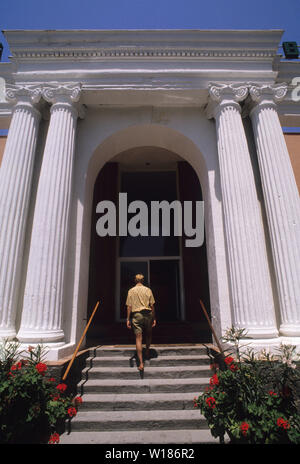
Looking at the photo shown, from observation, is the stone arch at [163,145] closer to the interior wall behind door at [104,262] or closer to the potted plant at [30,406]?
the potted plant at [30,406]

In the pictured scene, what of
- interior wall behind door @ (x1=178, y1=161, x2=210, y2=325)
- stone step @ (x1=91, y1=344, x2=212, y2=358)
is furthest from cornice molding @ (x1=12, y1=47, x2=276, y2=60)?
stone step @ (x1=91, y1=344, x2=212, y2=358)

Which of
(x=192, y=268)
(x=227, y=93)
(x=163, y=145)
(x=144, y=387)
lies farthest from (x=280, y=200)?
(x=192, y=268)

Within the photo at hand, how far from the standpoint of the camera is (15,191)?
5.40 m

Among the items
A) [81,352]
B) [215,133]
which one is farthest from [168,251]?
[81,352]

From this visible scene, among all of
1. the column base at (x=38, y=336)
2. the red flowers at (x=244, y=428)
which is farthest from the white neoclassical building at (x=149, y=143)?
the red flowers at (x=244, y=428)

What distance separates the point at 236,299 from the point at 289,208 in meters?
2.34

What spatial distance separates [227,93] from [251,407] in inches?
252

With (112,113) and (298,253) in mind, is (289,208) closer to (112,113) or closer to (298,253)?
(298,253)

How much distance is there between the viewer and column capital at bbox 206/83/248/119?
5.96 m

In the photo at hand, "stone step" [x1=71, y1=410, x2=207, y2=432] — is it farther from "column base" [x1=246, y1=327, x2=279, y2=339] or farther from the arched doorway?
the arched doorway

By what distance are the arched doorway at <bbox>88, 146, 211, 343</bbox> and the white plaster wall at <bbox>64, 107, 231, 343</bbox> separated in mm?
3226

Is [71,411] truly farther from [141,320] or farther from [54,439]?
[141,320]

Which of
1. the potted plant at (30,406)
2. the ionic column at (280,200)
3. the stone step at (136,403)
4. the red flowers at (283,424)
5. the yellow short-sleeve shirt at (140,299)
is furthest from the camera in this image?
the yellow short-sleeve shirt at (140,299)

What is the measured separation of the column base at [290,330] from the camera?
4.69 m
